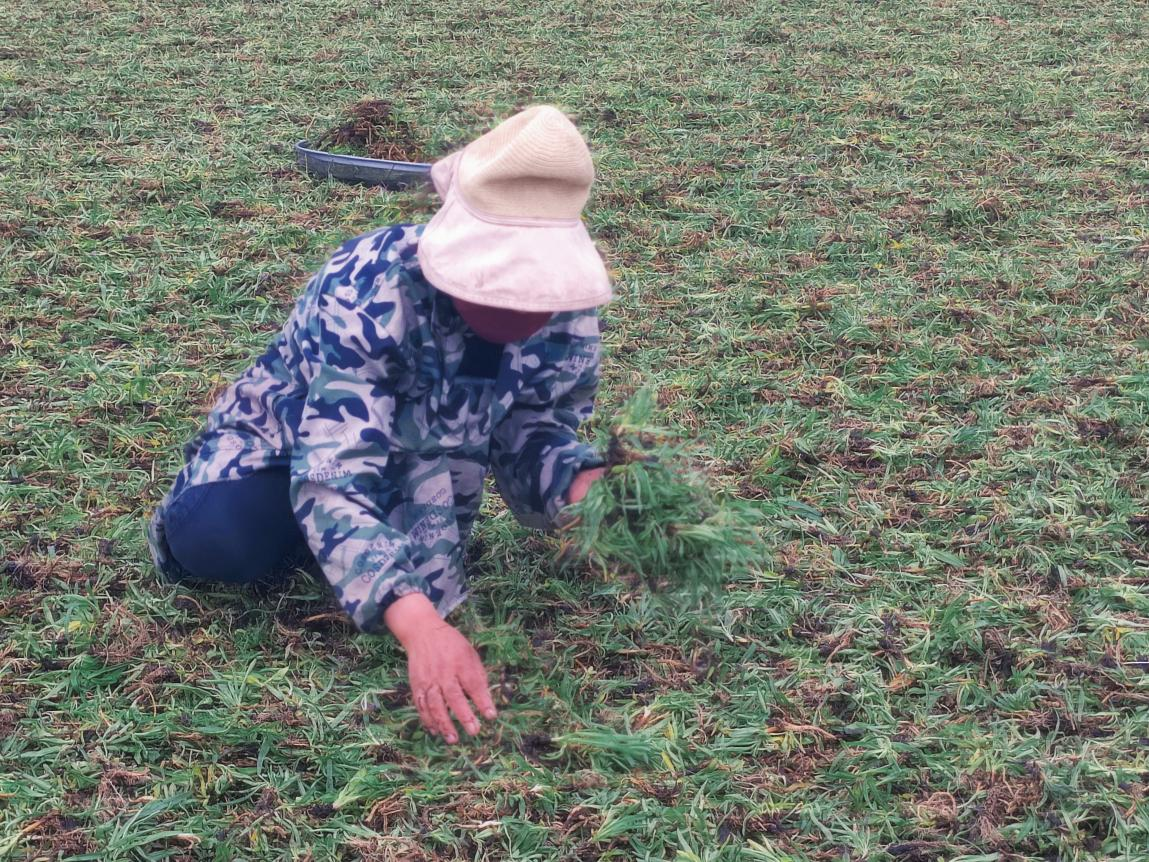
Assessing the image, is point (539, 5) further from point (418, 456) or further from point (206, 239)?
point (418, 456)

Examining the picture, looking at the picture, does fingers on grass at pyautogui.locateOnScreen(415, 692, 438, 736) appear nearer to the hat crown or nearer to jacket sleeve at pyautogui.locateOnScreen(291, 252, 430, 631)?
jacket sleeve at pyautogui.locateOnScreen(291, 252, 430, 631)

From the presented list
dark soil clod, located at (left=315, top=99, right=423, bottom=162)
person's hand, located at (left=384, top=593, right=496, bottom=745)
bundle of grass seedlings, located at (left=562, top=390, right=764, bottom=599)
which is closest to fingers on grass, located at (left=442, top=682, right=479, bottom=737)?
person's hand, located at (left=384, top=593, right=496, bottom=745)

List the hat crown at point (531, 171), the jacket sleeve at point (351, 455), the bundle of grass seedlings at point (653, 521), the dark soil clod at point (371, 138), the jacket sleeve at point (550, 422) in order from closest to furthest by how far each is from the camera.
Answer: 1. the hat crown at point (531, 171)
2. the jacket sleeve at point (351, 455)
3. the bundle of grass seedlings at point (653, 521)
4. the jacket sleeve at point (550, 422)
5. the dark soil clod at point (371, 138)

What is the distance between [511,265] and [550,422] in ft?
1.91

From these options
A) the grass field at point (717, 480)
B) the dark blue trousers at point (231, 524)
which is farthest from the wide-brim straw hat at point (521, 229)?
the dark blue trousers at point (231, 524)

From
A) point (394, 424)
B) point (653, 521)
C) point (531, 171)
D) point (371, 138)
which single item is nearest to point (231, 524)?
point (394, 424)

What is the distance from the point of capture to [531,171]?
1.69 metres

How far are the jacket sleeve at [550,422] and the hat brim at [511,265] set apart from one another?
393 millimetres

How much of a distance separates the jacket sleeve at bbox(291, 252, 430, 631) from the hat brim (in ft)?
0.70

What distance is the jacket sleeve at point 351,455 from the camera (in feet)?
6.03

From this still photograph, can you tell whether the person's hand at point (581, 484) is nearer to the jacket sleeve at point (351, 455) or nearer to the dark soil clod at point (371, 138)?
the jacket sleeve at point (351, 455)

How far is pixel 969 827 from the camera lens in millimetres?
1854

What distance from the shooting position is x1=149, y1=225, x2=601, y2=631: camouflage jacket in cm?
188

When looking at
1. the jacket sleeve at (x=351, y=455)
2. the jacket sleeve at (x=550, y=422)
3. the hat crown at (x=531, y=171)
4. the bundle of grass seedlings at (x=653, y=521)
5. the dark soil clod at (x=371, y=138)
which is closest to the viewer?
the hat crown at (x=531, y=171)
